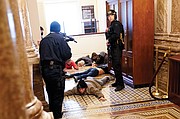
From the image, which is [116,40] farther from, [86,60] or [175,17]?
[86,60]

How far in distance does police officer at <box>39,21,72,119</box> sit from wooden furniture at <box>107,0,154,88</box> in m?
1.75

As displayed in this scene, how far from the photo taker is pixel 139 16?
4176mm

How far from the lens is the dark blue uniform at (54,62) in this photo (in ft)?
9.43

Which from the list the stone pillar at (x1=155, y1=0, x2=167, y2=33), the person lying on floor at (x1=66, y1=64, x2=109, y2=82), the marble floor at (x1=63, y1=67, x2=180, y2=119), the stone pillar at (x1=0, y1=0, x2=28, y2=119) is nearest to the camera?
the stone pillar at (x1=0, y1=0, x2=28, y2=119)

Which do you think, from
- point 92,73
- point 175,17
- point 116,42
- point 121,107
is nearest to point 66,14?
point 92,73

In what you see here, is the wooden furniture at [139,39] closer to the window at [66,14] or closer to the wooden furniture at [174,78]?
the wooden furniture at [174,78]

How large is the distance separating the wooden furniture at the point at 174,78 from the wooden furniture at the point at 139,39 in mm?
922

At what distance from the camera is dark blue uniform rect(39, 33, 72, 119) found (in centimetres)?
287

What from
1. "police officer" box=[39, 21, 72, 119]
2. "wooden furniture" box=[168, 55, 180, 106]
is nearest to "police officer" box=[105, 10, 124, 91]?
"wooden furniture" box=[168, 55, 180, 106]

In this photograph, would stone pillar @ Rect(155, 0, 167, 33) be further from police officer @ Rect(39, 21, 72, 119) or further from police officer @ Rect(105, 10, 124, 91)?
police officer @ Rect(39, 21, 72, 119)

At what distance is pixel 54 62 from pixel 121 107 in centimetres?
139

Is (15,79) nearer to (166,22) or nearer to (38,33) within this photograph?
(38,33)

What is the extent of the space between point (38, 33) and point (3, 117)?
11.3ft

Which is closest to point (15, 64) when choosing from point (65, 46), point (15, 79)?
point (15, 79)
